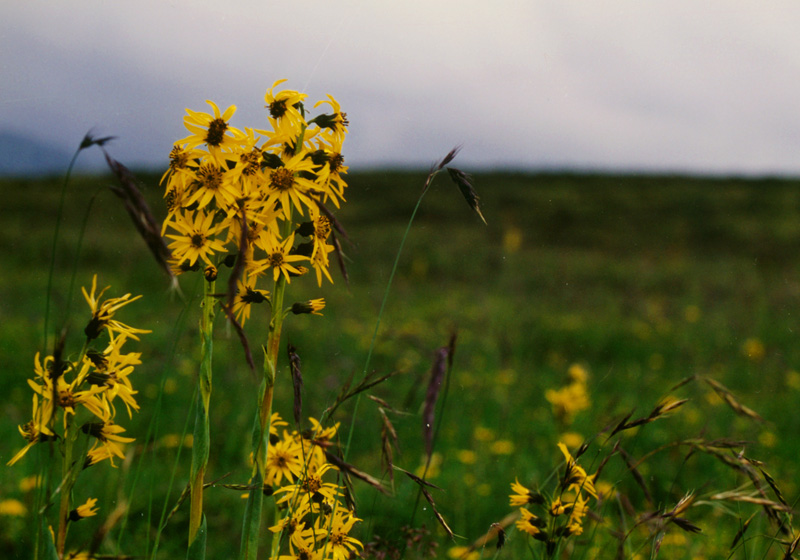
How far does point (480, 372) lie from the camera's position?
5809 millimetres

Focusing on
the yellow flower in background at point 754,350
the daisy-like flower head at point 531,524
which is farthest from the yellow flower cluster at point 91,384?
the yellow flower in background at point 754,350

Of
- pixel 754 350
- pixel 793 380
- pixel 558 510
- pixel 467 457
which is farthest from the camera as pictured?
pixel 754 350

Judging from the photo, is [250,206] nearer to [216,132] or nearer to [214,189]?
[214,189]

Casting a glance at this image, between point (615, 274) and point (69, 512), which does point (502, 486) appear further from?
point (615, 274)

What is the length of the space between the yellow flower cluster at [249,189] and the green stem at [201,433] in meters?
0.09

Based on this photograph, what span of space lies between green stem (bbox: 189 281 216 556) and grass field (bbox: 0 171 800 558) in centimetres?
7

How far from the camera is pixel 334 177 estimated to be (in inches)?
52.7

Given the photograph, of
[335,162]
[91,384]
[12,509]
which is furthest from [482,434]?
[91,384]

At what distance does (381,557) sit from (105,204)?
19.7m

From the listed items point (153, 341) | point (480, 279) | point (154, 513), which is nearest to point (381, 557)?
point (154, 513)

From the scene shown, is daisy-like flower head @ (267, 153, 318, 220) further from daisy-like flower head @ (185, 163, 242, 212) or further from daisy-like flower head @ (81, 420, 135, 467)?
daisy-like flower head @ (81, 420, 135, 467)

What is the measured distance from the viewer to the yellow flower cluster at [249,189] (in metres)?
1.25

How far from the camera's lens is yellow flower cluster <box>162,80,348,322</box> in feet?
4.09

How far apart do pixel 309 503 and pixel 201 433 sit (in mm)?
344
